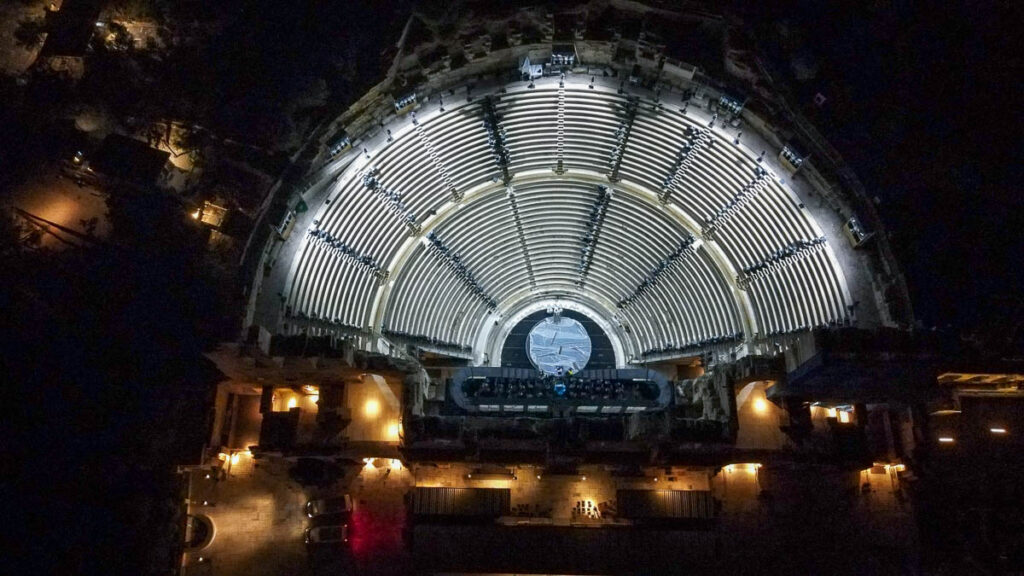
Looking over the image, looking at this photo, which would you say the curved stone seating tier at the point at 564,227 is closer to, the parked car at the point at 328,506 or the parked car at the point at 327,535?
the parked car at the point at 328,506

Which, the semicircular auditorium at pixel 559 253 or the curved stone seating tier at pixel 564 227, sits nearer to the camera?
the semicircular auditorium at pixel 559 253

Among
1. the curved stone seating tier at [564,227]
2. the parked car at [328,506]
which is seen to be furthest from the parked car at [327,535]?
the curved stone seating tier at [564,227]

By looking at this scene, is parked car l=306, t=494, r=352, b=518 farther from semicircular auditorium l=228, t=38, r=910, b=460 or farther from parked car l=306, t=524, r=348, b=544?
semicircular auditorium l=228, t=38, r=910, b=460

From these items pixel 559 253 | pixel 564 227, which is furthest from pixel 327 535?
pixel 564 227

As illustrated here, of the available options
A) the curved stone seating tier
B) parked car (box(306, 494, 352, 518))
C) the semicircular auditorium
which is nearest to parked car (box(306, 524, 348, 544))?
parked car (box(306, 494, 352, 518))

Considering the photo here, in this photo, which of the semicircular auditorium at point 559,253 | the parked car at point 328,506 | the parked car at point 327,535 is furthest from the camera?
the semicircular auditorium at point 559,253

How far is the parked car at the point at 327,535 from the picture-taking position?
1947 centimetres

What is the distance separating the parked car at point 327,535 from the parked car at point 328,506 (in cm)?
50

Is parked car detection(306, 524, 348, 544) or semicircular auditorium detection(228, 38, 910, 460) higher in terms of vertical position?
semicircular auditorium detection(228, 38, 910, 460)

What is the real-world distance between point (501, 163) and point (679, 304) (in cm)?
930

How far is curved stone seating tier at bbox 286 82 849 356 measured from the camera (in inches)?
865

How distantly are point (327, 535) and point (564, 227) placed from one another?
15240 millimetres

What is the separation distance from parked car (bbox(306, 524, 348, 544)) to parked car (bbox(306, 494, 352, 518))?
50 centimetres

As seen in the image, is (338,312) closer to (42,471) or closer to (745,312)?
(42,471)
